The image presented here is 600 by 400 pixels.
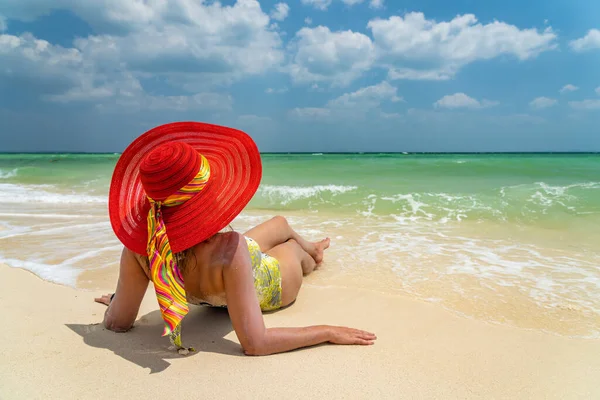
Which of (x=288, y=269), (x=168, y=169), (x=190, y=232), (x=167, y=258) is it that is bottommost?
(x=288, y=269)

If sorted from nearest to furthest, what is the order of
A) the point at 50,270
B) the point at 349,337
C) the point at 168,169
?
the point at 168,169
the point at 349,337
the point at 50,270

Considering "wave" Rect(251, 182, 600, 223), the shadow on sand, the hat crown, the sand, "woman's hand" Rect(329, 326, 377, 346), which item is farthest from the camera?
"wave" Rect(251, 182, 600, 223)

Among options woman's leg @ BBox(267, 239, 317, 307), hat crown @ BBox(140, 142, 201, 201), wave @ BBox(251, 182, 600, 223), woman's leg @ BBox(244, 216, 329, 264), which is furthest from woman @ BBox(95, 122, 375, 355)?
wave @ BBox(251, 182, 600, 223)

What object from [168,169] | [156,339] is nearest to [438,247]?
[156,339]

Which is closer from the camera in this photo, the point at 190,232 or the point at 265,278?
the point at 190,232

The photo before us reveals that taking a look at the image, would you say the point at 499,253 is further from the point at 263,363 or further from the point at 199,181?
the point at 199,181

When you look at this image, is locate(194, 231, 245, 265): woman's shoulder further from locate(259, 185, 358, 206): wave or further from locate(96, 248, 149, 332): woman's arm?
locate(259, 185, 358, 206): wave

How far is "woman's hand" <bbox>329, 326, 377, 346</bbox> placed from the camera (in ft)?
8.17

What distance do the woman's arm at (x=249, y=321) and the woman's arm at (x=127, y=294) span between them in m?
0.53

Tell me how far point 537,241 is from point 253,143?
16.4ft

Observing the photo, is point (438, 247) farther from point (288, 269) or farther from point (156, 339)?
point (156, 339)

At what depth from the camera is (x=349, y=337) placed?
2535 mm

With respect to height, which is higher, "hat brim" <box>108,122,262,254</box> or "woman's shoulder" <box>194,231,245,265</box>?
"hat brim" <box>108,122,262,254</box>

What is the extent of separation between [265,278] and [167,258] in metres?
1.00
